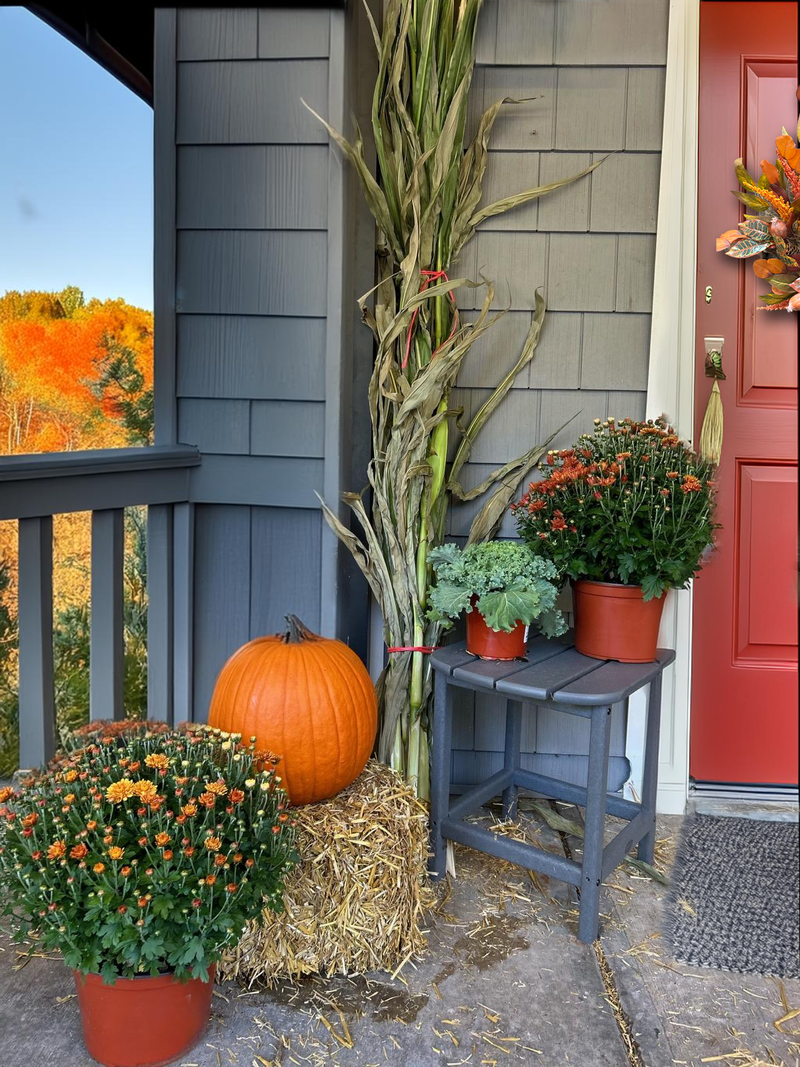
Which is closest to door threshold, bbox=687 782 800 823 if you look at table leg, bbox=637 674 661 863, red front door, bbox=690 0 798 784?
red front door, bbox=690 0 798 784

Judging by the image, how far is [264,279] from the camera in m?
2.16

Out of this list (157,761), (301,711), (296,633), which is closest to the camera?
(157,761)

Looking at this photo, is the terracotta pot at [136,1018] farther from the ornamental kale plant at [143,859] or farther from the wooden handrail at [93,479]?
the wooden handrail at [93,479]

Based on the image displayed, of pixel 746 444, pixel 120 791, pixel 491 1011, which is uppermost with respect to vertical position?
pixel 746 444

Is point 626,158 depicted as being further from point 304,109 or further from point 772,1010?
point 772,1010

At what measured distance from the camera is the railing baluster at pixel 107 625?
2047 mm

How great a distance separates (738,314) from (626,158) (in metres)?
0.54

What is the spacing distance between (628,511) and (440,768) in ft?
2.42

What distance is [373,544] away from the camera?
2111mm

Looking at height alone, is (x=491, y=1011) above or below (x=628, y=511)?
below

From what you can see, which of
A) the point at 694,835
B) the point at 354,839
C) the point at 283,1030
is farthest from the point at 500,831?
the point at 283,1030

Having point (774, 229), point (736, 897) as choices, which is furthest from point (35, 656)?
point (774, 229)

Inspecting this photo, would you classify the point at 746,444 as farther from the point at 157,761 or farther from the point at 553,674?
the point at 157,761

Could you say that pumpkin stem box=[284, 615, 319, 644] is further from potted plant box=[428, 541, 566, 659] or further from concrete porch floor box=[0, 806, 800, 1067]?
concrete porch floor box=[0, 806, 800, 1067]
